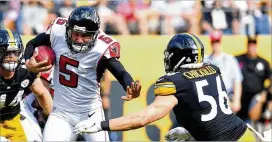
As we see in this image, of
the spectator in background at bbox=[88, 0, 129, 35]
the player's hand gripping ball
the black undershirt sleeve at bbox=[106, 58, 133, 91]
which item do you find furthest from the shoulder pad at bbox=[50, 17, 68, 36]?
the spectator in background at bbox=[88, 0, 129, 35]

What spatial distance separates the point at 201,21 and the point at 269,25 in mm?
1059

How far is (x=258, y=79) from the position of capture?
10.2 meters

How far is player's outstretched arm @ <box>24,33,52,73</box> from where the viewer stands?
625 centimetres

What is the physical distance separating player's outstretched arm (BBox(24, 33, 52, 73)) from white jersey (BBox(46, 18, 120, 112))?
0.08 m

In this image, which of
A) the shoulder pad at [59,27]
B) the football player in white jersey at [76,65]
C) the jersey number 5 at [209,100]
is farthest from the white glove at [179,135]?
the shoulder pad at [59,27]

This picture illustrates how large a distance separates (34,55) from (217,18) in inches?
194

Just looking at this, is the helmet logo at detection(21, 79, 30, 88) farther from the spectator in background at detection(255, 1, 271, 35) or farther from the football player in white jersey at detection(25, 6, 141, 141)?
the spectator in background at detection(255, 1, 271, 35)

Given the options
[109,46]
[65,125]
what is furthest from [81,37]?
[65,125]

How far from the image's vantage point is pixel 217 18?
10742mm

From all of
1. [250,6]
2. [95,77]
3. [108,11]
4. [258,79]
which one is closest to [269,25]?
[250,6]

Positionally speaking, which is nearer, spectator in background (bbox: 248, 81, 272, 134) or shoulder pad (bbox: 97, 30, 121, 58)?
shoulder pad (bbox: 97, 30, 121, 58)

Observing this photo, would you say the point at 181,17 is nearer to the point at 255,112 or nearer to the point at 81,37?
the point at 255,112

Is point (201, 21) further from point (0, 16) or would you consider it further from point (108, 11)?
point (0, 16)

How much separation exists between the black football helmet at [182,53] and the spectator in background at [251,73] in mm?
4674
